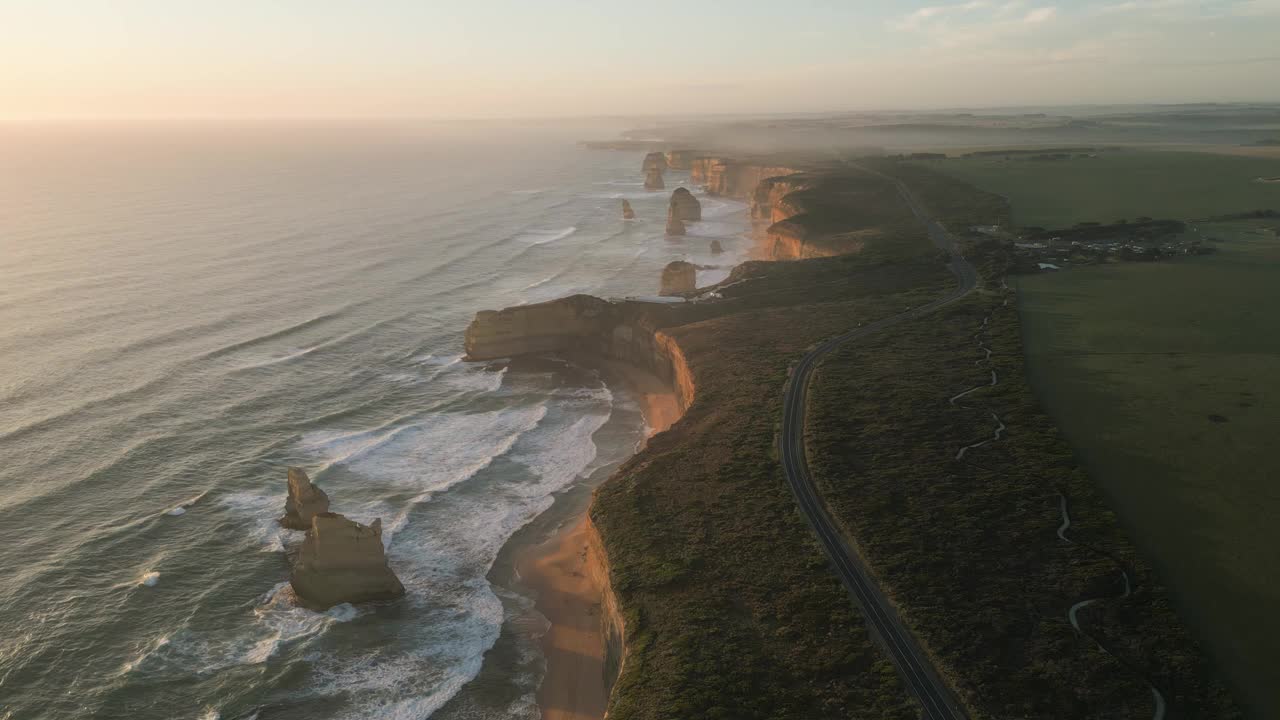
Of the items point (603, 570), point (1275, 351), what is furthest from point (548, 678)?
point (1275, 351)

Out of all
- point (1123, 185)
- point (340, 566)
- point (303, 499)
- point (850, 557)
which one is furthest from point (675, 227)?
point (850, 557)

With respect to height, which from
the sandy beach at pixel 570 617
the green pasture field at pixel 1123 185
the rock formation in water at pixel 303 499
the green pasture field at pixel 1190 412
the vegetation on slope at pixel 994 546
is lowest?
the sandy beach at pixel 570 617

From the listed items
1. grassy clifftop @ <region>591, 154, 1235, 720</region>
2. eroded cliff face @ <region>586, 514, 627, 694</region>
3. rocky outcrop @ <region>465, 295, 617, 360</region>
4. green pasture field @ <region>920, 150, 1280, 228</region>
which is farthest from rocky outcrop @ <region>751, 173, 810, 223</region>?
eroded cliff face @ <region>586, 514, 627, 694</region>

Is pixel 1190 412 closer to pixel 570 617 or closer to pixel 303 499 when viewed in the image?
pixel 570 617

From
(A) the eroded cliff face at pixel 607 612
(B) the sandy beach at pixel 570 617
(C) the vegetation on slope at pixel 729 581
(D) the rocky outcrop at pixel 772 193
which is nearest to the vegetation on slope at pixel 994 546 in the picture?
(C) the vegetation on slope at pixel 729 581

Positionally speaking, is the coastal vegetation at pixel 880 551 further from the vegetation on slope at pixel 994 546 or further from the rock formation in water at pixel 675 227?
the rock formation in water at pixel 675 227

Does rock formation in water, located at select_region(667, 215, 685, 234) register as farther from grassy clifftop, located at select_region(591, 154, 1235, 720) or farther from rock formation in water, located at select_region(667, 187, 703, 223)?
grassy clifftop, located at select_region(591, 154, 1235, 720)
